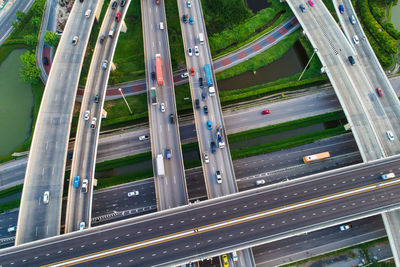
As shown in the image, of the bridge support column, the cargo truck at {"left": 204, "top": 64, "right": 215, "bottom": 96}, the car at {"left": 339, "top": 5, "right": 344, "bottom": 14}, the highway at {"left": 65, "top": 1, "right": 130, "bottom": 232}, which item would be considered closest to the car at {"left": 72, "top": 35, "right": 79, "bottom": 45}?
the highway at {"left": 65, "top": 1, "right": 130, "bottom": 232}

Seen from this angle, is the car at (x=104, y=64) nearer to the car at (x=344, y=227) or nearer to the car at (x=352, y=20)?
the car at (x=344, y=227)

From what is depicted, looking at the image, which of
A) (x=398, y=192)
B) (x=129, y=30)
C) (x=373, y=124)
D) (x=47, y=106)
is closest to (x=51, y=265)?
(x=47, y=106)

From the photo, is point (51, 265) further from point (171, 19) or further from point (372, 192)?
point (171, 19)

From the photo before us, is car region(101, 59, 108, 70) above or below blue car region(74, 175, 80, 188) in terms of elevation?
above

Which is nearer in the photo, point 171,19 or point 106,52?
point 106,52

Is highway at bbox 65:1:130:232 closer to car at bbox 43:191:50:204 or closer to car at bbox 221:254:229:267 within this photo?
car at bbox 43:191:50:204

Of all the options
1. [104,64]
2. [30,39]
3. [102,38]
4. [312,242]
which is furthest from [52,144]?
[312,242]

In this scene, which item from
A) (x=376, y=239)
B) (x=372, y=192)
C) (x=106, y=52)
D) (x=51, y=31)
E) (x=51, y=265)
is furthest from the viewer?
(x=51, y=31)

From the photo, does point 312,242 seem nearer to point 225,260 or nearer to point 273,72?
point 225,260

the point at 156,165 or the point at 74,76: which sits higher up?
the point at 74,76
